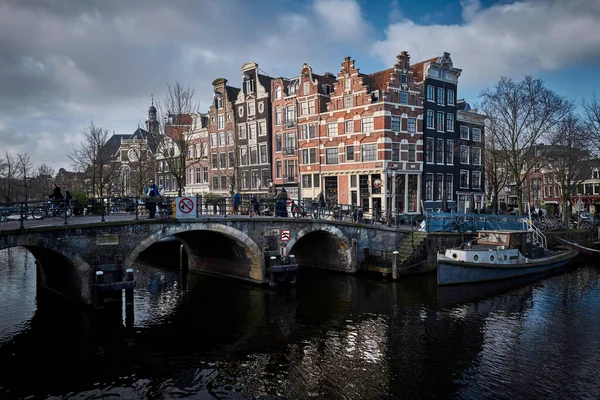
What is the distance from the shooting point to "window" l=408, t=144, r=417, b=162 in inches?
1517

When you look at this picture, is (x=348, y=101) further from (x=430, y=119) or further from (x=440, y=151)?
(x=440, y=151)

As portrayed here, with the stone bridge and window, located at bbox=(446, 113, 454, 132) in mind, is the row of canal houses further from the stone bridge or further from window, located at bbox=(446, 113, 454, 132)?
the stone bridge

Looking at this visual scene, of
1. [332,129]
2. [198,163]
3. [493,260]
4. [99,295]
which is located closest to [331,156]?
[332,129]

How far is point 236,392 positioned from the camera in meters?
11.4

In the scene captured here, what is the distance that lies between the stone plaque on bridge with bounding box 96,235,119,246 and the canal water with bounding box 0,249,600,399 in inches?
120

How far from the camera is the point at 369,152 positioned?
1506 inches

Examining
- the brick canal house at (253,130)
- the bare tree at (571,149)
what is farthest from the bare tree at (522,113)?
the brick canal house at (253,130)

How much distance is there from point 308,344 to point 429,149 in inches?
1162

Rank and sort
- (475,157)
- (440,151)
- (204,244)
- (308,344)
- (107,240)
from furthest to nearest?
(475,157) < (440,151) < (204,244) < (107,240) < (308,344)

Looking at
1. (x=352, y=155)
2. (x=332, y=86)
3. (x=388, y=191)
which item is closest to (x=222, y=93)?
(x=332, y=86)

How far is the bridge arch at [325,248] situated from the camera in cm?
2556

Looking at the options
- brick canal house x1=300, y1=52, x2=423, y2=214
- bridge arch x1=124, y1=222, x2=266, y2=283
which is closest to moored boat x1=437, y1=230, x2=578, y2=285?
bridge arch x1=124, y1=222, x2=266, y2=283

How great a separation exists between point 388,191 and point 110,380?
96.7 feet

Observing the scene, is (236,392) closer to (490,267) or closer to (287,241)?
(287,241)
